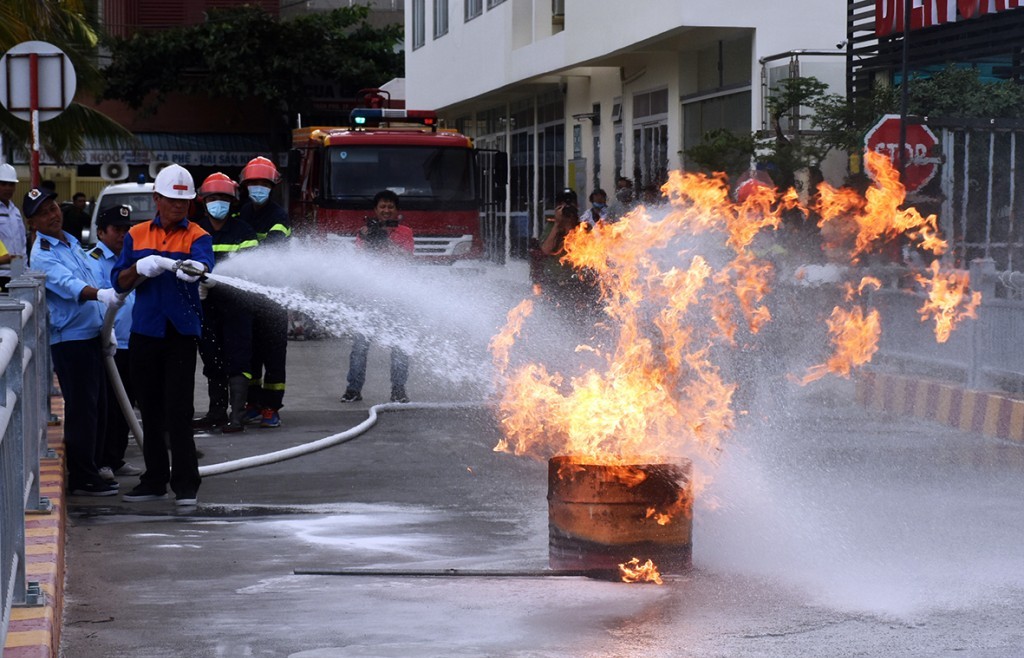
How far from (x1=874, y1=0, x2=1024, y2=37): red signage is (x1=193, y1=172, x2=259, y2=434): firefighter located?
28.0 feet

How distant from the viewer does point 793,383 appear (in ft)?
40.0

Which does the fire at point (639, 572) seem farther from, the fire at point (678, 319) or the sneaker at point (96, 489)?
the sneaker at point (96, 489)

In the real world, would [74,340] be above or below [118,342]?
above

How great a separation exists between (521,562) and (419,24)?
111 feet

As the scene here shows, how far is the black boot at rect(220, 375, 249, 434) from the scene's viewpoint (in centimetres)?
1136

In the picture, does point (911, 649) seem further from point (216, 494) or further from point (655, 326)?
point (216, 494)

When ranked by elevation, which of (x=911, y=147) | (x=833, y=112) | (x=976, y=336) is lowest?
(x=976, y=336)

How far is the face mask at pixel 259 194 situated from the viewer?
38.9ft

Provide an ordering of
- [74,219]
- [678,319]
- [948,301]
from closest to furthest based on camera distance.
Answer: [678,319] < [948,301] < [74,219]

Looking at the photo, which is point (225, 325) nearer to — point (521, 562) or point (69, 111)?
point (521, 562)

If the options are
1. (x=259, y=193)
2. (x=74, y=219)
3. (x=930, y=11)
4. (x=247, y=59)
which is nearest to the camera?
(x=259, y=193)

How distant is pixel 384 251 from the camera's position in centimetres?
1327

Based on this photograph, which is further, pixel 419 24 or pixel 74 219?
pixel 419 24

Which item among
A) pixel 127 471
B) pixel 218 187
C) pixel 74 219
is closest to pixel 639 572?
pixel 127 471
